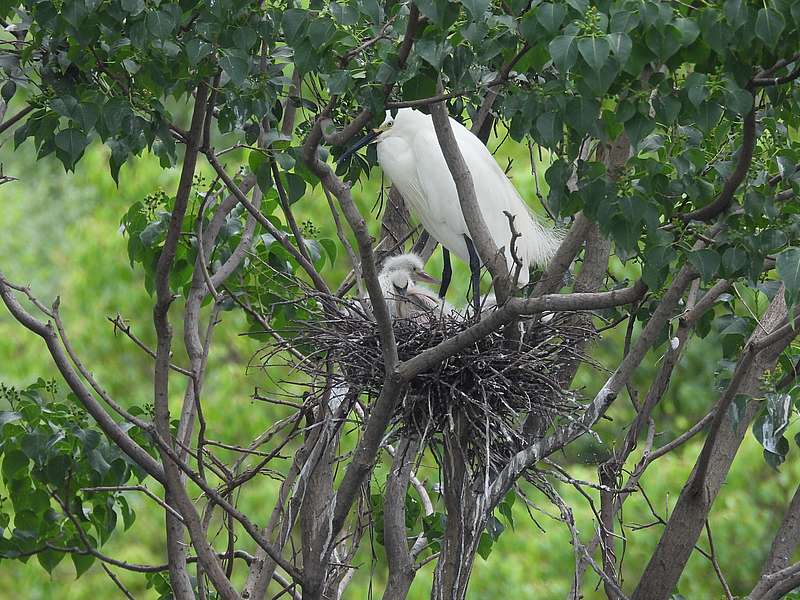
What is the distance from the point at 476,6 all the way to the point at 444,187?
2040mm

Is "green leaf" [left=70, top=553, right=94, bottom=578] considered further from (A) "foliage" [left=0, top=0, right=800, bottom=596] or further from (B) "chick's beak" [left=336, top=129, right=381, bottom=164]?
(B) "chick's beak" [left=336, top=129, right=381, bottom=164]

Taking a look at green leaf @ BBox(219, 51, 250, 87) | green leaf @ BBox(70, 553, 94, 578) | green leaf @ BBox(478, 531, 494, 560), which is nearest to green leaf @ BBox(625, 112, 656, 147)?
green leaf @ BBox(219, 51, 250, 87)

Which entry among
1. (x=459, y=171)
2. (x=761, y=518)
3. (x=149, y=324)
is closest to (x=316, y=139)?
(x=459, y=171)

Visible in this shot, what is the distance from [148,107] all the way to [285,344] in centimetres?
68

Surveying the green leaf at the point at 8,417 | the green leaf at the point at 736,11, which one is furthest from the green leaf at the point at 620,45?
the green leaf at the point at 8,417

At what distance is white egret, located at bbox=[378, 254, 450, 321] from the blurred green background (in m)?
2.38

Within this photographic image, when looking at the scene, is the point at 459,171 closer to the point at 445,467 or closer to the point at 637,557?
the point at 445,467

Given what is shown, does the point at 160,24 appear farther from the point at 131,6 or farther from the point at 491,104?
the point at 491,104

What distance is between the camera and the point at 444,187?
12.4ft

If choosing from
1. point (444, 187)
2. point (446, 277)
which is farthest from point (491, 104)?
point (446, 277)

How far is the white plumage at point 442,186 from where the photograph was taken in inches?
147

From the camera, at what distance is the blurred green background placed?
622cm

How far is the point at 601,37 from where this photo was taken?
5.39 feet

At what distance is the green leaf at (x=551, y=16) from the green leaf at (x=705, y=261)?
55cm
